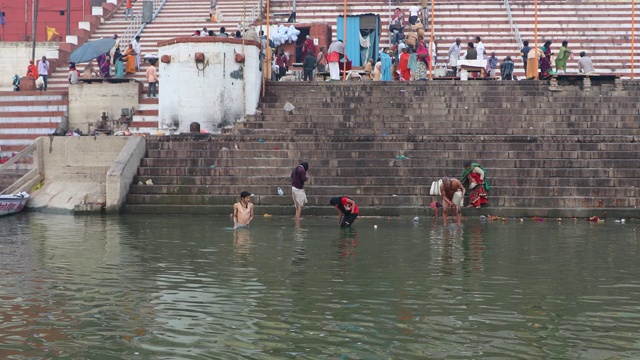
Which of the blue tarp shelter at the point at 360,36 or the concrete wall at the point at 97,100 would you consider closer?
the concrete wall at the point at 97,100

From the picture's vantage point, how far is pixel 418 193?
18328 mm

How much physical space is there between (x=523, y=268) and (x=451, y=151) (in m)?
8.52

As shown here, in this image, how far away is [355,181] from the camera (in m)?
18.7

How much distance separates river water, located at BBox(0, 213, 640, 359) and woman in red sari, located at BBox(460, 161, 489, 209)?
2820 mm

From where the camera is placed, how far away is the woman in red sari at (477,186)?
704 inches

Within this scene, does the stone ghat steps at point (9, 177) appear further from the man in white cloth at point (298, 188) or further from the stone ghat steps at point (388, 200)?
the man in white cloth at point (298, 188)

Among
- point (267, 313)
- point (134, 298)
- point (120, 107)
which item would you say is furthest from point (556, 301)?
point (120, 107)

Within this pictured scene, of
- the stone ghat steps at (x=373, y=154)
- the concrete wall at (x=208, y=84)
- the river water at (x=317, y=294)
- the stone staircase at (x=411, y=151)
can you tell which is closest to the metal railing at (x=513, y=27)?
the stone staircase at (x=411, y=151)

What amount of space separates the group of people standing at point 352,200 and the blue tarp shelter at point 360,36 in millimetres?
11353

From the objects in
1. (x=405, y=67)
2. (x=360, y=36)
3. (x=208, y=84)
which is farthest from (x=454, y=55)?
(x=208, y=84)

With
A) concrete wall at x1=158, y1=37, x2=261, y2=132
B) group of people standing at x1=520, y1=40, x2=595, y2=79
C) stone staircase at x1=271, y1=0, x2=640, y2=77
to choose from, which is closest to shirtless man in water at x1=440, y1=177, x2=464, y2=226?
concrete wall at x1=158, y1=37, x2=261, y2=132

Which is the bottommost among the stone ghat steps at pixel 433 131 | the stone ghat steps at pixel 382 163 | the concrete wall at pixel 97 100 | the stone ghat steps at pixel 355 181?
the stone ghat steps at pixel 355 181

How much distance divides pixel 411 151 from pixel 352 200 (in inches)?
112

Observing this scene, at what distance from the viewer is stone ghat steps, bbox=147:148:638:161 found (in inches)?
757
